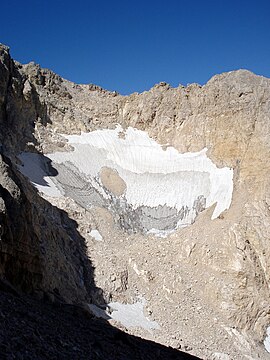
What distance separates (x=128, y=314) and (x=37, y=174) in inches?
592

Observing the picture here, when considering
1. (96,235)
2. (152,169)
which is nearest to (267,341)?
(96,235)

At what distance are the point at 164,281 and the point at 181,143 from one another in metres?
18.3

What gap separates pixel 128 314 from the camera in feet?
89.3

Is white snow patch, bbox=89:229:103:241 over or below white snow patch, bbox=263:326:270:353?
over

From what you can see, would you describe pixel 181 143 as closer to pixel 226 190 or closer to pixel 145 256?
pixel 226 190

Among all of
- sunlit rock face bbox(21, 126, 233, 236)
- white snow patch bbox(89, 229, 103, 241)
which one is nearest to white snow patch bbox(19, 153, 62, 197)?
sunlit rock face bbox(21, 126, 233, 236)

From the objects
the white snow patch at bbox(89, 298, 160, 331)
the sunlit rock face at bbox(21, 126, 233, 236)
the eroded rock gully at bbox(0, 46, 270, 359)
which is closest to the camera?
the white snow patch at bbox(89, 298, 160, 331)

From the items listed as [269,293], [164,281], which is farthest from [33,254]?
[269,293]

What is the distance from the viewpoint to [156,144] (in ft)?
157

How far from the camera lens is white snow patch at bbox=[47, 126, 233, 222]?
3931 centimetres

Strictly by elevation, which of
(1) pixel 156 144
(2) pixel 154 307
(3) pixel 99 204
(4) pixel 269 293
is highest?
(1) pixel 156 144

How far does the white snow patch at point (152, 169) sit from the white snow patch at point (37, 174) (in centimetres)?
245

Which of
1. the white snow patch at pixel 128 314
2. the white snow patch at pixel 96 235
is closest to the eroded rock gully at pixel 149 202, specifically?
the white snow patch at pixel 96 235

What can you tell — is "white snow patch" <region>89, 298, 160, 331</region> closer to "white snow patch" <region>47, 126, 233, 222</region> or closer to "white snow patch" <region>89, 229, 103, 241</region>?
"white snow patch" <region>89, 229, 103, 241</region>
